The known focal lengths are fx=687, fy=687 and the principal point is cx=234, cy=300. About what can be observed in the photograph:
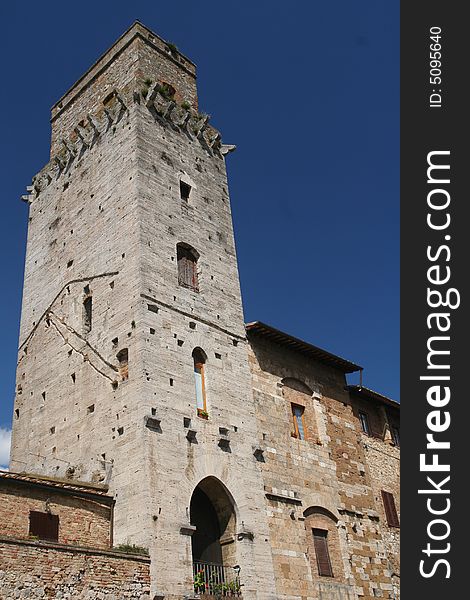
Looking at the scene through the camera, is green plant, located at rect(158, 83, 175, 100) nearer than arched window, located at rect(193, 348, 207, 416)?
No

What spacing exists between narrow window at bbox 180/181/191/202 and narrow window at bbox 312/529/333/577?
9.79 m

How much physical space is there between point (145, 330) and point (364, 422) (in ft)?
31.1

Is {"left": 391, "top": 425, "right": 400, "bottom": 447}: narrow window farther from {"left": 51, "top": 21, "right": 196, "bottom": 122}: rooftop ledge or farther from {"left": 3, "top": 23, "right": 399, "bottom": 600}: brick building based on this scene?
{"left": 51, "top": 21, "right": 196, "bottom": 122}: rooftop ledge

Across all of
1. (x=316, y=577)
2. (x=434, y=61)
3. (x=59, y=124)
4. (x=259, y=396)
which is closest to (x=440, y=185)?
(x=434, y=61)

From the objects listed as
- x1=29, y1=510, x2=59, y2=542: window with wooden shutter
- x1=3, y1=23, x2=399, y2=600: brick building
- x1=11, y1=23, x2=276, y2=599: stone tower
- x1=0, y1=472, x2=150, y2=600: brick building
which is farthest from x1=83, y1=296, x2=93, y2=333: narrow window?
x1=29, y1=510, x2=59, y2=542: window with wooden shutter

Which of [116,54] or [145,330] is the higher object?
[116,54]

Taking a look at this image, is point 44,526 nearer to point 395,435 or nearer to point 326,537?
point 326,537

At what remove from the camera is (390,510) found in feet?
67.6

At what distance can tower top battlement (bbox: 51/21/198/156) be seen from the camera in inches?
862

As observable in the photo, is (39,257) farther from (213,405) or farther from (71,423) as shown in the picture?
(213,405)

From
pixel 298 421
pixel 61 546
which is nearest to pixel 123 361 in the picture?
pixel 61 546

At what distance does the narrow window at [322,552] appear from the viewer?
1705 cm

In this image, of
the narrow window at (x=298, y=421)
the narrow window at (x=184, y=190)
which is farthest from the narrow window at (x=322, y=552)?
the narrow window at (x=184, y=190)

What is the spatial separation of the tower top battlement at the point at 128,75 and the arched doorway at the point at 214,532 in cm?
1234
